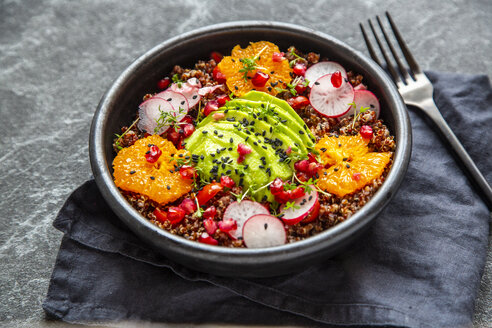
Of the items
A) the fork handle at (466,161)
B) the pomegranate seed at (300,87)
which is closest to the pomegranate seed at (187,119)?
the pomegranate seed at (300,87)

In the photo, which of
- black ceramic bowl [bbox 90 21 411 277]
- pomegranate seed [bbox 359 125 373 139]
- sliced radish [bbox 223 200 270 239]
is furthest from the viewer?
pomegranate seed [bbox 359 125 373 139]

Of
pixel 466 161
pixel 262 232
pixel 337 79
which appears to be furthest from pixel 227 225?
pixel 466 161

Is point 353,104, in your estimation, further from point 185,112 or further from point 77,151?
point 77,151

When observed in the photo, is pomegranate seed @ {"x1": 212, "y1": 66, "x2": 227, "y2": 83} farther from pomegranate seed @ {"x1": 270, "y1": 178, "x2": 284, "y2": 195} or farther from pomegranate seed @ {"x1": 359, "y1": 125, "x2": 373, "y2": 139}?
pomegranate seed @ {"x1": 359, "y1": 125, "x2": 373, "y2": 139}

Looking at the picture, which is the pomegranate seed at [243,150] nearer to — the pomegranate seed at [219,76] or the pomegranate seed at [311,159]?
the pomegranate seed at [311,159]

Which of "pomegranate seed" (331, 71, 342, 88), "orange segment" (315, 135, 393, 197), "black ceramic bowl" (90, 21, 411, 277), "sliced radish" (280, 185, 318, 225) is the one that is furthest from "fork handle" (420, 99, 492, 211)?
"sliced radish" (280, 185, 318, 225)

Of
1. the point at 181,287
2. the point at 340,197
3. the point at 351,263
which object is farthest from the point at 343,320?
the point at 181,287
